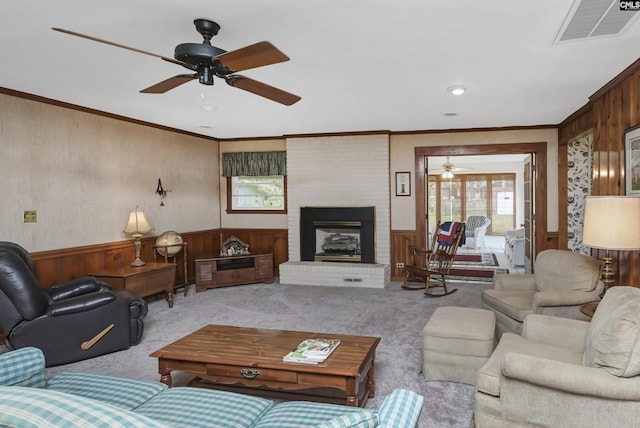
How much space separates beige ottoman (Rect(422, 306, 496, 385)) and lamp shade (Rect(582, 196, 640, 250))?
3.06 ft

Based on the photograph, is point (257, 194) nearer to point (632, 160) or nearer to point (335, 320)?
point (335, 320)

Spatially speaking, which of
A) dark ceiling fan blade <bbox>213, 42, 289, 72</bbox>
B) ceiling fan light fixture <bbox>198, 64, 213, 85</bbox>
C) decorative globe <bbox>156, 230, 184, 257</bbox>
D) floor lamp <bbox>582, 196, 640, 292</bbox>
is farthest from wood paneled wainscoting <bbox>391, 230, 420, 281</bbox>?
dark ceiling fan blade <bbox>213, 42, 289, 72</bbox>

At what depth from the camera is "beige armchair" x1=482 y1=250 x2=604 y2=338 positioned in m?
3.28

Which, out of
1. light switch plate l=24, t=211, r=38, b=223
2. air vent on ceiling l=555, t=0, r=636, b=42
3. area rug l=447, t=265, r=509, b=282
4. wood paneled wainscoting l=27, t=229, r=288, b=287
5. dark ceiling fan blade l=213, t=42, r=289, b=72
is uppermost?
air vent on ceiling l=555, t=0, r=636, b=42

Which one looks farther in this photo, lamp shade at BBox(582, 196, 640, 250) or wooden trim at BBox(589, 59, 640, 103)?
wooden trim at BBox(589, 59, 640, 103)

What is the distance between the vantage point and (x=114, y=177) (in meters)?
5.34

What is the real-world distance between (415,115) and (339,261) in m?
2.68

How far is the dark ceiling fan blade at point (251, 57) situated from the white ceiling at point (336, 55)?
1.05 feet

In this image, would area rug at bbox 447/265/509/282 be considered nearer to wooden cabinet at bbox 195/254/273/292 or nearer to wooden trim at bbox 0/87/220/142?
wooden cabinet at bbox 195/254/273/292

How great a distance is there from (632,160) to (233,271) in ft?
16.5

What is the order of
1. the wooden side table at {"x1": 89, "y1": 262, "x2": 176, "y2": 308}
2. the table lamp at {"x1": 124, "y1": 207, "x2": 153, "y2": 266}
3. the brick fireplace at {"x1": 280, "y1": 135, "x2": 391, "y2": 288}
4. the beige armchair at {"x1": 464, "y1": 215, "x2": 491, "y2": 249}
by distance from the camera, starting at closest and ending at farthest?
1. the wooden side table at {"x1": 89, "y1": 262, "x2": 176, "y2": 308}
2. the table lamp at {"x1": 124, "y1": 207, "x2": 153, "y2": 266}
3. the brick fireplace at {"x1": 280, "y1": 135, "x2": 391, "y2": 288}
4. the beige armchair at {"x1": 464, "y1": 215, "x2": 491, "y2": 249}

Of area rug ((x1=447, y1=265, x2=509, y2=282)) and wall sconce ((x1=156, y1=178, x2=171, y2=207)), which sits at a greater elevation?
wall sconce ((x1=156, y1=178, x2=171, y2=207))

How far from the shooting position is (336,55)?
10.2 ft

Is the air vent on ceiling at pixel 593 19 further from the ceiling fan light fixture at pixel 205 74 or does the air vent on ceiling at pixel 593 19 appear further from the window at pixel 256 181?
the window at pixel 256 181
